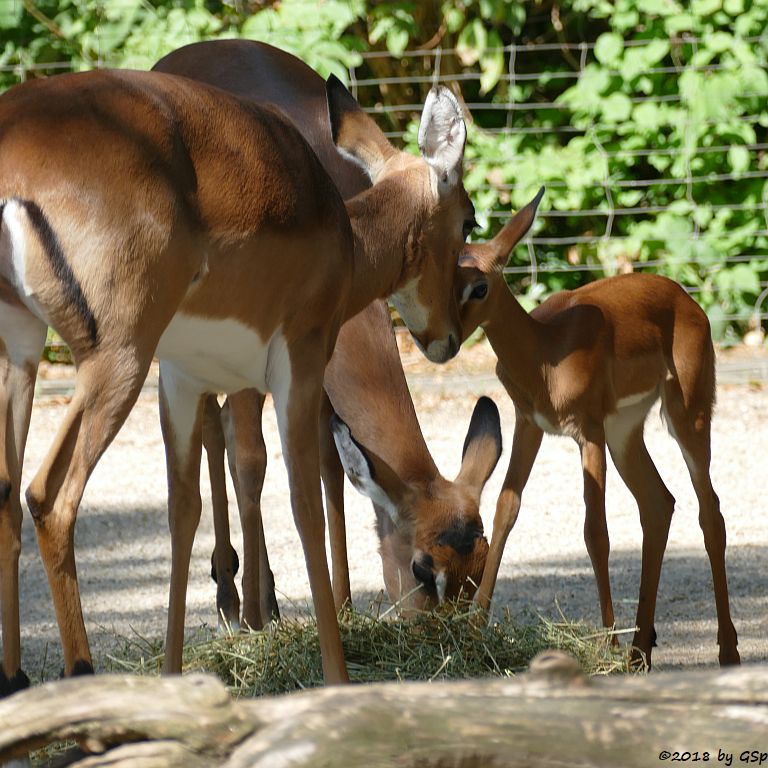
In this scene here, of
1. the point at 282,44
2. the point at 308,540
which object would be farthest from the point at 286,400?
the point at 282,44

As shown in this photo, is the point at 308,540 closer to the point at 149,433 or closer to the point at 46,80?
the point at 46,80

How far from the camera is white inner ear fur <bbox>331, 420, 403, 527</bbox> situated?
473cm

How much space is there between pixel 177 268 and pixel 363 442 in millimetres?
1870

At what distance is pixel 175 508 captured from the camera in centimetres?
433

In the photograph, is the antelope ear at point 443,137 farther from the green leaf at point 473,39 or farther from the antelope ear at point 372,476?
the green leaf at point 473,39

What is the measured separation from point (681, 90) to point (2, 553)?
766 centimetres

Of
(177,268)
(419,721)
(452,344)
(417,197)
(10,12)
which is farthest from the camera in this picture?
(10,12)

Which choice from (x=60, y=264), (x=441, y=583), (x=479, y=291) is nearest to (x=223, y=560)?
(x=441, y=583)

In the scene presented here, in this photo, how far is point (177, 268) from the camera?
3.30m

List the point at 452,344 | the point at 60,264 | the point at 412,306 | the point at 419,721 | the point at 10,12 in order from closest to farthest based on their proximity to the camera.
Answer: the point at 419,721
the point at 60,264
the point at 412,306
the point at 452,344
the point at 10,12

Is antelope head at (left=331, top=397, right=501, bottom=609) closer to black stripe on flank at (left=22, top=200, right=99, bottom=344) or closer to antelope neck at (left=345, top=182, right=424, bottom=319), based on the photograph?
antelope neck at (left=345, top=182, right=424, bottom=319)

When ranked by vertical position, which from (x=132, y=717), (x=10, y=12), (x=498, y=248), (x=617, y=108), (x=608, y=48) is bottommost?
(x=132, y=717)

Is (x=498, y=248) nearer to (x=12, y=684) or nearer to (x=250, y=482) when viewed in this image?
(x=250, y=482)

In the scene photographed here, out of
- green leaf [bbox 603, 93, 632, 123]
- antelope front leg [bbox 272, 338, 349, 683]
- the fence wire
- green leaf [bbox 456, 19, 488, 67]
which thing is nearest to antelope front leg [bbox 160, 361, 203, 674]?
antelope front leg [bbox 272, 338, 349, 683]
